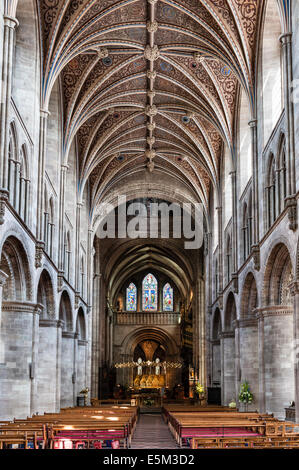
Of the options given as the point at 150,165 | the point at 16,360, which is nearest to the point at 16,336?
the point at 16,360

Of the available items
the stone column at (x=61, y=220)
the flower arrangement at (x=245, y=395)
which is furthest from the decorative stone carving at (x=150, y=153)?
the flower arrangement at (x=245, y=395)

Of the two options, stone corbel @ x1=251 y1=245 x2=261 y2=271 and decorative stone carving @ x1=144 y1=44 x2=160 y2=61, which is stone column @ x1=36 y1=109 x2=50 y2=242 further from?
stone corbel @ x1=251 y1=245 x2=261 y2=271

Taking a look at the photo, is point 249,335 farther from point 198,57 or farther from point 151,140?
point 151,140

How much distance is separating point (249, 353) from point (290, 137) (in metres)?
11.2

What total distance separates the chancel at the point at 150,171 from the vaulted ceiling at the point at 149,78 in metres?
0.07

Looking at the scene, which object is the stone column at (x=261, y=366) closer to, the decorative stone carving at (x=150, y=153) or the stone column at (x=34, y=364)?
the stone column at (x=34, y=364)

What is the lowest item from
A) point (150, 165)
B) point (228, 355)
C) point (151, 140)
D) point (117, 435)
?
point (117, 435)

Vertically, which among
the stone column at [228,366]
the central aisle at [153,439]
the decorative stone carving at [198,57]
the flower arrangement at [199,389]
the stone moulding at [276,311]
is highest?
the decorative stone carving at [198,57]

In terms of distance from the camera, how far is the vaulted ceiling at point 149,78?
22.4 meters

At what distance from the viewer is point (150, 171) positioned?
4019cm

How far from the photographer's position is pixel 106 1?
22.8 meters

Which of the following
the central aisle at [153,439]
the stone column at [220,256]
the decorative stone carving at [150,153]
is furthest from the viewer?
the decorative stone carving at [150,153]

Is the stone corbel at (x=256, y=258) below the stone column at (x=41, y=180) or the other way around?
below
